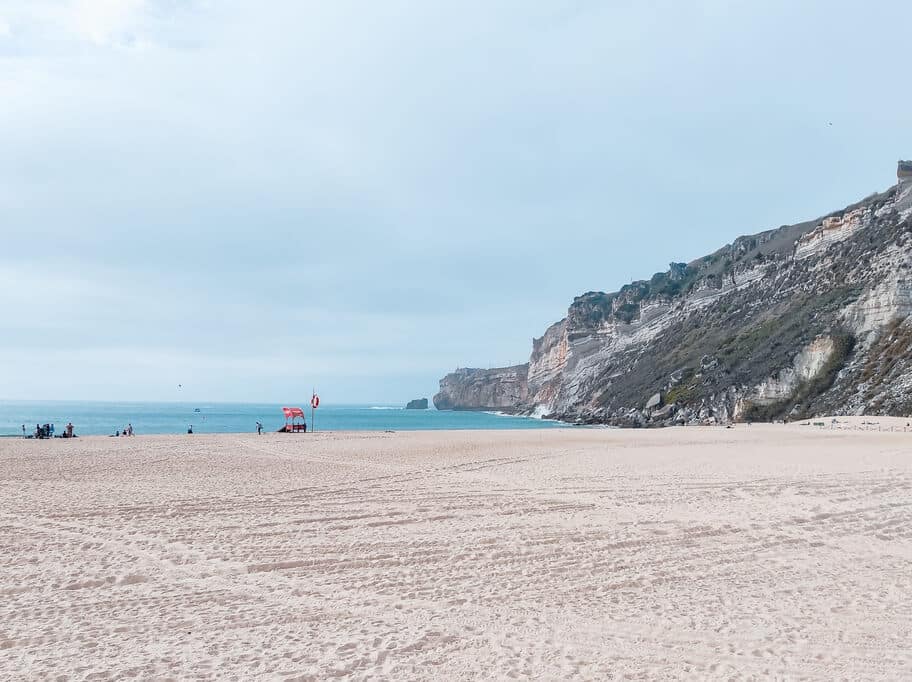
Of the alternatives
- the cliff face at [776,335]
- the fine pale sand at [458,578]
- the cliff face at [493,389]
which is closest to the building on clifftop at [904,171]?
the cliff face at [776,335]

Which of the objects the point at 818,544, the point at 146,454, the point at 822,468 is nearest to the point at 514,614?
the point at 818,544

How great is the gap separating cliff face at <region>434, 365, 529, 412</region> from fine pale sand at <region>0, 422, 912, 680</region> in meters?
139

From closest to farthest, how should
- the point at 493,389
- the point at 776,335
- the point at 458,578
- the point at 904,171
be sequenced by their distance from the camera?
the point at 458,578 → the point at 776,335 → the point at 904,171 → the point at 493,389

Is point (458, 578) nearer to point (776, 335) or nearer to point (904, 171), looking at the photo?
point (776, 335)

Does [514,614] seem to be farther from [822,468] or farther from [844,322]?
[844,322]

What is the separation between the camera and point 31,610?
19.3 ft

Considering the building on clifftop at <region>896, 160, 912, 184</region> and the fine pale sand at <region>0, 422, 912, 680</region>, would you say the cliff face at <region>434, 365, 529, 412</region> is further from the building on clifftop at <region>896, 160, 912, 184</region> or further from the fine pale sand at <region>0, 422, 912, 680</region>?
the fine pale sand at <region>0, 422, 912, 680</region>

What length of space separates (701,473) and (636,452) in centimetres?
724

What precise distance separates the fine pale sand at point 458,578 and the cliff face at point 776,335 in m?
37.9

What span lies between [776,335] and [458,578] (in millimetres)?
59534

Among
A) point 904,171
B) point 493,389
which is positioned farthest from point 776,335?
point 493,389

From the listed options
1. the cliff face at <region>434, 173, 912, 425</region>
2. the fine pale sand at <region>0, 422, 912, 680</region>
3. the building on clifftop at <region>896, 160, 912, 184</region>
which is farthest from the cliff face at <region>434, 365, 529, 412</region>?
the fine pale sand at <region>0, 422, 912, 680</region>

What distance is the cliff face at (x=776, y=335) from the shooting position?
47.0 meters

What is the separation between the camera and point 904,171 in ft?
206
